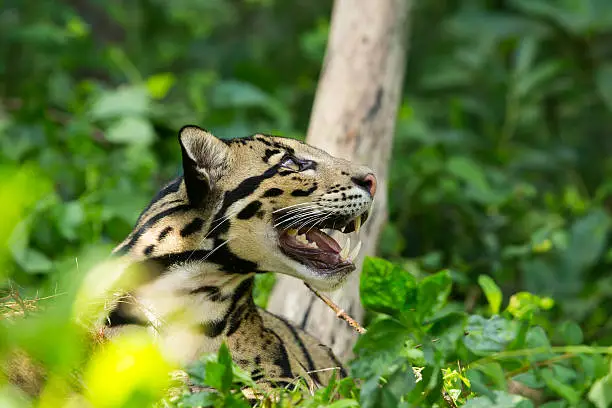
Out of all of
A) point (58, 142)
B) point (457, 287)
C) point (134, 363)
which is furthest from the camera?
point (58, 142)

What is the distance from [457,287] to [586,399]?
3372mm

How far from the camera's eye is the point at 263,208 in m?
3.51

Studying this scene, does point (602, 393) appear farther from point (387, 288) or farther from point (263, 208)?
point (263, 208)

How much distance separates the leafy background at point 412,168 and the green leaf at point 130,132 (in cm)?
2

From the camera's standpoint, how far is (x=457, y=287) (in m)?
6.32

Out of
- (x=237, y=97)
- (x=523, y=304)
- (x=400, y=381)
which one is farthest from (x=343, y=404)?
(x=237, y=97)

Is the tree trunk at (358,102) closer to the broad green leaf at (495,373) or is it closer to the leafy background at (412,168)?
the leafy background at (412,168)

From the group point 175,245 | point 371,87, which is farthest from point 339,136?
point 175,245

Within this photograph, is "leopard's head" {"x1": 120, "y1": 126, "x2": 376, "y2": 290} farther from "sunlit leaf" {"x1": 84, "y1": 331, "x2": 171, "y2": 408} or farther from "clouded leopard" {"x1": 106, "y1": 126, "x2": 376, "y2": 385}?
"sunlit leaf" {"x1": 84, "y1": 331, "x2": 171, "y2": 408}

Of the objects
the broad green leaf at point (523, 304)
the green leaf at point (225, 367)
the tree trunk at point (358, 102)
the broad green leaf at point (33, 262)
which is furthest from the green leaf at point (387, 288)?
the broad green leaf at point (33, 262)

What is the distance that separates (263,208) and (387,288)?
1051 millimetres

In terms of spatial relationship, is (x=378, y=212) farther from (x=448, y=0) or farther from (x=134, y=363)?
(x=448, y=0)

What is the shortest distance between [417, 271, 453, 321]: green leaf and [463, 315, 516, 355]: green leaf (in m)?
0.20

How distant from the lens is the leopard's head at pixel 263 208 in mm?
3408
